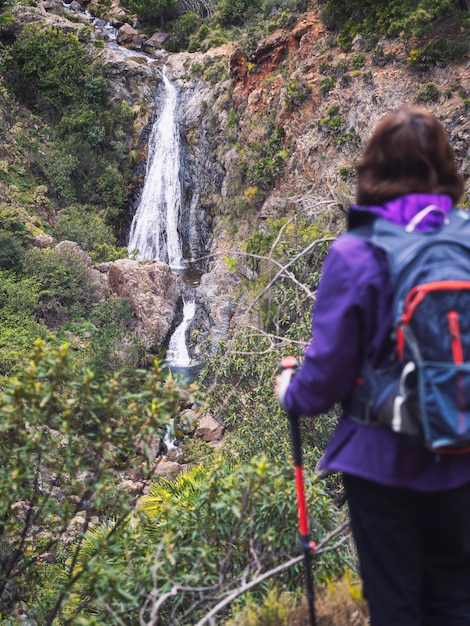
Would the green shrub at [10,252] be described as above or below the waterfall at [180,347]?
above

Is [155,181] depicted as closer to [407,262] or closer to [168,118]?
[168,118]

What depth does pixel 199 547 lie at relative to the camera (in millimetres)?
2875

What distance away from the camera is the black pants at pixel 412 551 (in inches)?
61.3

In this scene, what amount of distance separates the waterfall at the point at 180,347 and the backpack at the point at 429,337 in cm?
1424

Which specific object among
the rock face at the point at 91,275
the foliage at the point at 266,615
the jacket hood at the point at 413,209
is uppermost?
the jacket hood at the point at 413,209

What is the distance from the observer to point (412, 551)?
5.25 ft

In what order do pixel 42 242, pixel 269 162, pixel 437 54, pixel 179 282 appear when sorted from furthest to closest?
pixel 179 282
pixel 42 242
pixel 269 162
pixel 437 54

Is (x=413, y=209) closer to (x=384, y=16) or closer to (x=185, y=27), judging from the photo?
(x=384, y=16)

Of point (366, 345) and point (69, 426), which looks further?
point (69, 426)

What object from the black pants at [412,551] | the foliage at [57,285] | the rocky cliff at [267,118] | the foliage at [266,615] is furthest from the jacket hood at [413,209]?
the foliage at [57,285]

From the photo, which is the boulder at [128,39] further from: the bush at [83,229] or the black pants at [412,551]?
the black pants at [412,551]

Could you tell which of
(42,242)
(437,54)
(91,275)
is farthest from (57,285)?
(437,54)

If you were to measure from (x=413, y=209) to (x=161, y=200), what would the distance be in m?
21.2

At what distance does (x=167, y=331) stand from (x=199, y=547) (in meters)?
13.0
